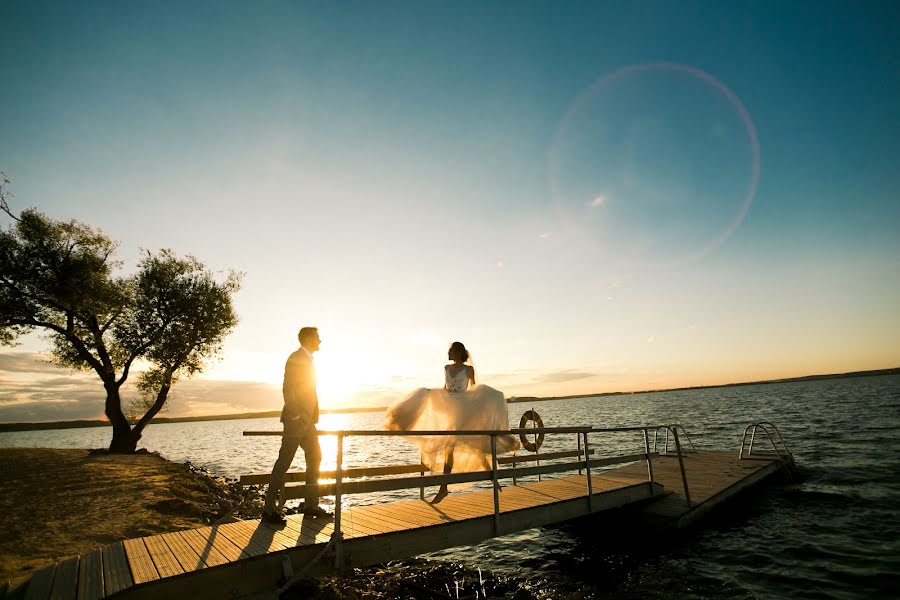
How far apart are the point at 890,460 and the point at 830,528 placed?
1088 centimetres

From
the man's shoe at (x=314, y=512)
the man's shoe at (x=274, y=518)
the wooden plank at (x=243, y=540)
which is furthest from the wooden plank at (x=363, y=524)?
the wooden plank at (x=243, y=540)

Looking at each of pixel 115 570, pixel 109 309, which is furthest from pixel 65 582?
pixel 109 309

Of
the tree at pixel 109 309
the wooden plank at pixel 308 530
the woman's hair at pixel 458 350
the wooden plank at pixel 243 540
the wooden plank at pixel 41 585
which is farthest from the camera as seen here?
the tree at pixel 109 309

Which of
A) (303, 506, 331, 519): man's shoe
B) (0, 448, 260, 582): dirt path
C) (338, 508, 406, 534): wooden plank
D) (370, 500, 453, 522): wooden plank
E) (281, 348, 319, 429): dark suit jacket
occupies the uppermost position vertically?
(281, 348, 319, 429): dark suit jacket

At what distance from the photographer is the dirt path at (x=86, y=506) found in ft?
27.2

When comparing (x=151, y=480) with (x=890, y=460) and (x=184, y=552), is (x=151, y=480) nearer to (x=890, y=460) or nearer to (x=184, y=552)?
(x=184, y=552)

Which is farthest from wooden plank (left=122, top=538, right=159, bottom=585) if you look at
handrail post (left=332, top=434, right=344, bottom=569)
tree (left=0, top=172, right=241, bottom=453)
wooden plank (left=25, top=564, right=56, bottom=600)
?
tree (left=0, top=172, right=241, bottom=453)

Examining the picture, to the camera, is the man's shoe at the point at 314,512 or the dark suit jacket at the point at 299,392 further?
the man's shoe at the point at 314,512

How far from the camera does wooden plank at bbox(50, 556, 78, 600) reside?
13.9ft

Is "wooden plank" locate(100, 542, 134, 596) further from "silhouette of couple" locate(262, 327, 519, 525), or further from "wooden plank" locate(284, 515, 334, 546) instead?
"silhouette of couple" locate(262, 327, 519, 525)

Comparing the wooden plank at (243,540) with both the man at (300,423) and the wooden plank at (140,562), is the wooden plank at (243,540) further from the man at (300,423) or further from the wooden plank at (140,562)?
the wooden plank at (140,562)

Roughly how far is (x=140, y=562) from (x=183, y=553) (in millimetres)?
400

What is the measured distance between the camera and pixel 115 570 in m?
4.59

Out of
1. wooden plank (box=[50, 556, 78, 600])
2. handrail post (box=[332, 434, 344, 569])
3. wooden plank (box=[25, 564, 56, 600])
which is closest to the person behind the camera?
wooden plank (box=[50, 556, 78, 600])
